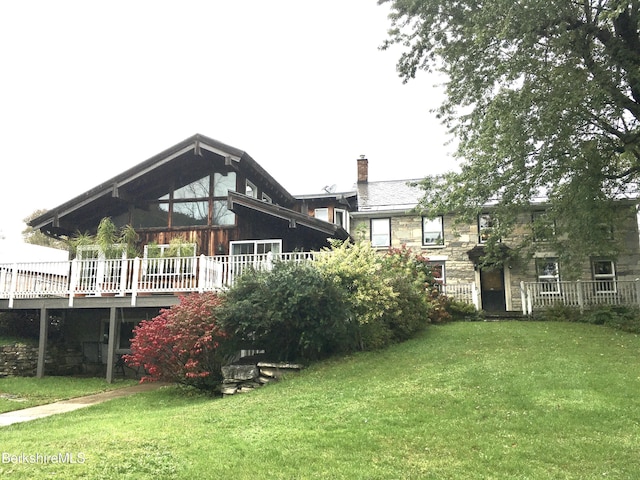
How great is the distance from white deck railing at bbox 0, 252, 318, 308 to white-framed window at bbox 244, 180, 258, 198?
3564mm

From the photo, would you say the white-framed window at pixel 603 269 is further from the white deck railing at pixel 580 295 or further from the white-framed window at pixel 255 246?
the white-framed window at pixel 255 246

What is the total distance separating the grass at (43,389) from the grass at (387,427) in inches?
88.3

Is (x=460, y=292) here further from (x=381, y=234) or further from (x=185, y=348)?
(x=185, y=348)

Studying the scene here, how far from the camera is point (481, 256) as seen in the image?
2209 centimetres

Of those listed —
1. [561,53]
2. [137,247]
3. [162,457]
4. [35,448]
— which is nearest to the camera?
[162,457]

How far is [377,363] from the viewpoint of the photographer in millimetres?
10344

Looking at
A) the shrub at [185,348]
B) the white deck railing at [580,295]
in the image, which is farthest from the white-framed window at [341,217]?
the shrub at [185,348]

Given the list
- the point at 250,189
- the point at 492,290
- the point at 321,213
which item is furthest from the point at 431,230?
the point at 250,189

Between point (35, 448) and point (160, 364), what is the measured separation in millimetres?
5155

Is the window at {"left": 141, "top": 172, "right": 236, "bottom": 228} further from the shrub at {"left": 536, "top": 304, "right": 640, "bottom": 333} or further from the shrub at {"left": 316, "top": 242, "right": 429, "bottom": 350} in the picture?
the shrub at {"left": 536, "top": 304, "right": 640, "bottom": 333}

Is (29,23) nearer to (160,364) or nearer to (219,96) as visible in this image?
(219,96)

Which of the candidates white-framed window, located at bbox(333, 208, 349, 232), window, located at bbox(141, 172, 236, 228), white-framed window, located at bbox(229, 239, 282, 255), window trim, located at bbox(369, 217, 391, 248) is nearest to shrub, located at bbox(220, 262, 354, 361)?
white-framed window, located at bbox(229, 239, 282, 255)

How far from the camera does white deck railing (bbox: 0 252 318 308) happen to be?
14203mm

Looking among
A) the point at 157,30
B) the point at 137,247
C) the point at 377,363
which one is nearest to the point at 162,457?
the point at 377,363
